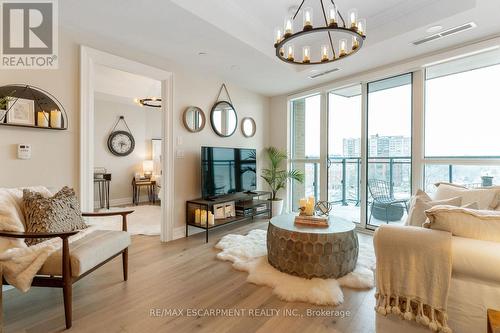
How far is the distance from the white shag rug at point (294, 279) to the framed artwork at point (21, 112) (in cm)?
228

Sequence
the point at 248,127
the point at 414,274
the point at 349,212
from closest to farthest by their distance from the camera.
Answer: the point at 414,274 → the point at 349,212 → the point at 248,127

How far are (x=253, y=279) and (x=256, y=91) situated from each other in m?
3.62

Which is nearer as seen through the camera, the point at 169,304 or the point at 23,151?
the point at 169,304

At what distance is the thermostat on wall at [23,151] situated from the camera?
2174mm

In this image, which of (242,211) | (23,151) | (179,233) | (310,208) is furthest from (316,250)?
(23,151)

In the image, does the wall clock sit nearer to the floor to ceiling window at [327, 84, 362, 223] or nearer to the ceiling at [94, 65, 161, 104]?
the ceiling at [94, 65, 161, 104]

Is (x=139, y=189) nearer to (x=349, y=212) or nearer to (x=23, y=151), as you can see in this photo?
(x=23, y=151)

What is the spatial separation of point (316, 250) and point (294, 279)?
33cm

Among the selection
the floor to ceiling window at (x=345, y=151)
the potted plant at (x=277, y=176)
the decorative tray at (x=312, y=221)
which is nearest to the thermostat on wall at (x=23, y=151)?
the decorative tray at (x=312, y=221)

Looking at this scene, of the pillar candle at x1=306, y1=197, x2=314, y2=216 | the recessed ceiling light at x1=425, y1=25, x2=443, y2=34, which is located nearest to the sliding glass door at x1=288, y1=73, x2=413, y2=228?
the recessed ceiling light at x1=425, y1=25, x2=443, y2=34

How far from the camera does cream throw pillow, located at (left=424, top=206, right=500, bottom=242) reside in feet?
4.33

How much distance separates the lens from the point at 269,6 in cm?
266
